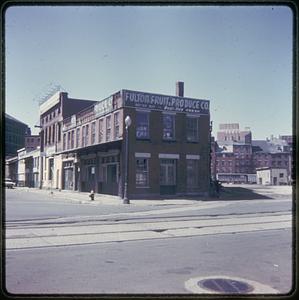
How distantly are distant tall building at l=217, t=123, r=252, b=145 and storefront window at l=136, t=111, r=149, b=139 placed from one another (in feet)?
289

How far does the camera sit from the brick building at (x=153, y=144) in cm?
2897

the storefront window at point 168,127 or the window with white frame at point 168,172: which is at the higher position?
the storefront window at point 168,127

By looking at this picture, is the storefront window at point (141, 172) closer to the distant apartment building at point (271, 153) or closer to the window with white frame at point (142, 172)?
the window with white frame at point (142, 172)

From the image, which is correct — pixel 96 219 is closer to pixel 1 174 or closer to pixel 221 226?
pixel 221 226

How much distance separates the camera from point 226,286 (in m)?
6.40

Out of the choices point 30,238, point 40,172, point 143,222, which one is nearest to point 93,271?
point 30,238

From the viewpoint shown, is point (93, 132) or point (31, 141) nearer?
point (93, 132)

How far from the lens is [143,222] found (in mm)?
14312

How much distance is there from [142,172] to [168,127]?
13.0ft

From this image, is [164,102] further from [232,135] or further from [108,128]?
[232,135]

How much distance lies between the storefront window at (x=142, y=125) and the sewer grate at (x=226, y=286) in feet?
74.5

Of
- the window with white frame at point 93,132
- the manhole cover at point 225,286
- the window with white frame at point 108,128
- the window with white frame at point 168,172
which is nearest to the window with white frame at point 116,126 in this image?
the window with white frame at point 108,128

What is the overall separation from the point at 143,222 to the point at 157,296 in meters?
8.78

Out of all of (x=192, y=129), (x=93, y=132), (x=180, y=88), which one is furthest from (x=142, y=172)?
(x=180, y=88)
